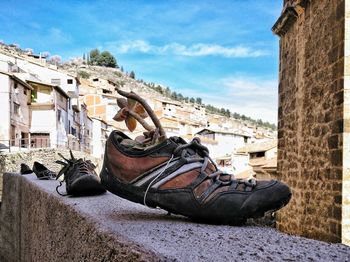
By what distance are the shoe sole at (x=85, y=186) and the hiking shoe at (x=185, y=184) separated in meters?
0.87

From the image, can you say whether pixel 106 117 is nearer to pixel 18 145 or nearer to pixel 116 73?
pixel 18 145

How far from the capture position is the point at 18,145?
2517 centimetres

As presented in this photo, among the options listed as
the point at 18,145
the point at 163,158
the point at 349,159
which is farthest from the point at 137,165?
the point at 18,145

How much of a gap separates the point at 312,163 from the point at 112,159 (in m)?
5.39

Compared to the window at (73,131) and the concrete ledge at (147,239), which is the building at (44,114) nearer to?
the window at (73,131)

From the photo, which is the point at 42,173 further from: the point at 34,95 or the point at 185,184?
the point at 34,95

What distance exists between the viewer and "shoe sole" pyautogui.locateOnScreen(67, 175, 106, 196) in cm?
257

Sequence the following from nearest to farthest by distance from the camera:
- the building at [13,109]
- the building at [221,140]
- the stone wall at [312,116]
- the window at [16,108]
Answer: the stone wall at [312,116] < the building at [13,109] < the window at [16,108] < the building at [221,140]

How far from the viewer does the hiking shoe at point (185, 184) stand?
4.95 feet

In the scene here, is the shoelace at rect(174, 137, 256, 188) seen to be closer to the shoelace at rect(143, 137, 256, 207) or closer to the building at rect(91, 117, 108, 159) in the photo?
the shoelace at rect(143, 137, 256, 207)

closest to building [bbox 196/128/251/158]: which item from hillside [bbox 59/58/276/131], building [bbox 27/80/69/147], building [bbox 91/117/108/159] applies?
building [bbox 91/117/108/159]

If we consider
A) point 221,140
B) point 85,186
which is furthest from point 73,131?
point 85,186

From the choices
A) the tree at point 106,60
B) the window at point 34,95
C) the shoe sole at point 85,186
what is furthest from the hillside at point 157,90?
the shoe sole at point 85,186

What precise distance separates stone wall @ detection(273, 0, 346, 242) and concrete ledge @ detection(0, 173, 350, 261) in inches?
154
